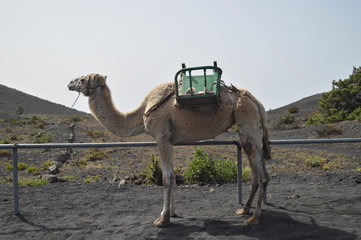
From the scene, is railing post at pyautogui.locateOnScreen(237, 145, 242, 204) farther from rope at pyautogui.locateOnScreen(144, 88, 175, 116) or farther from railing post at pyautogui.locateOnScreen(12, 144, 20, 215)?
railing post at pyautogui.locateOnScreen(12, 144, 20, 215)

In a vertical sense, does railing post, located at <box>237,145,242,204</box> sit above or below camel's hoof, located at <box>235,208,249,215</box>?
above

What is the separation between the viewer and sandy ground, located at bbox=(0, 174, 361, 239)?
5.79m

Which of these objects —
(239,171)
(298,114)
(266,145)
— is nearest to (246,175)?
(239,171)

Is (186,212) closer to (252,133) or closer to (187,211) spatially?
(187,211)

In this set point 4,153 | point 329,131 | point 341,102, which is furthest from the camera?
point 341,102

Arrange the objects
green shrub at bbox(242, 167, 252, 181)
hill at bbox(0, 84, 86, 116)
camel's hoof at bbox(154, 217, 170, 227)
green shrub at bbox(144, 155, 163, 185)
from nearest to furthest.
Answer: camel's hoof at bbox(154, 217, 170, 227), green shrub at bbox(144, 155, 163, 185), green shrub at bbox(242, 167, 252, 181), hill at bbox(0, 84, 86, 116)

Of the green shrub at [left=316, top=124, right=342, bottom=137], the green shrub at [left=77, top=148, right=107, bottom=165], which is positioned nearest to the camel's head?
the green shrub at [left=77, top=148, right=107, bottom=165]

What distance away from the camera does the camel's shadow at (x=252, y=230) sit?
546cm

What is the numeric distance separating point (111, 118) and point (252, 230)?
2981 mm

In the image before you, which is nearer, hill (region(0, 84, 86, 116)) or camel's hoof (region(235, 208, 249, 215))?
camel's hoof (region(235, 208, 249, 215))

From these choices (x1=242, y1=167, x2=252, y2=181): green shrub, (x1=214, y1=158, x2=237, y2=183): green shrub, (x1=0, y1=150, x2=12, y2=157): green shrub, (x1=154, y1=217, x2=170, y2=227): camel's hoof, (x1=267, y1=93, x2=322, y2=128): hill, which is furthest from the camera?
(x1=267, y1=93, x2=322, y2=128): hill

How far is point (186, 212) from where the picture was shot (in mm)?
7059

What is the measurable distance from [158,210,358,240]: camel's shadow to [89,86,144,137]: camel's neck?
5.75ft

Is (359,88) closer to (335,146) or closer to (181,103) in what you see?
(335,146)
